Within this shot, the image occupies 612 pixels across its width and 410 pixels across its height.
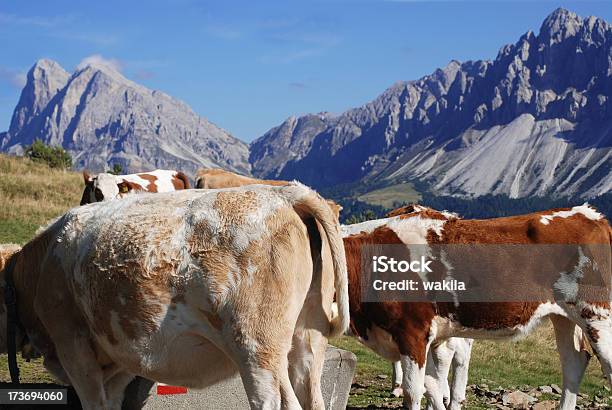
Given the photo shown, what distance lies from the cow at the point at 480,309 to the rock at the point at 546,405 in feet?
3.83

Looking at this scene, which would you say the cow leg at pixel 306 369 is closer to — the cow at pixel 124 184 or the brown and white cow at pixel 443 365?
the brown and white cow at pixel 443 365

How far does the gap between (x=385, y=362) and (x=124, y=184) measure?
963cm

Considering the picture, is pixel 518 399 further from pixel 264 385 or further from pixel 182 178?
pixel 182 178

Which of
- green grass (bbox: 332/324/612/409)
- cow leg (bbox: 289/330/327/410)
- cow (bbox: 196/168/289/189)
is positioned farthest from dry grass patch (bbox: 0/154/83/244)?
cow leg (bbox: 289/330/327/410)

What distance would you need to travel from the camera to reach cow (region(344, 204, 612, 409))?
10008 millimetres

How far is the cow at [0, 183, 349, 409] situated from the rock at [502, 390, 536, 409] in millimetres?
6900

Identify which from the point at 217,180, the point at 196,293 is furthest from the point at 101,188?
the point at 196,293

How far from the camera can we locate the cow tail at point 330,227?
6629 millimetres

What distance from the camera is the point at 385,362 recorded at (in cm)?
1697

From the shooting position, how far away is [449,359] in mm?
11336

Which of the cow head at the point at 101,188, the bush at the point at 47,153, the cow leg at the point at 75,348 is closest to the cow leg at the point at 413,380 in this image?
the cow leg at the point at 75,348

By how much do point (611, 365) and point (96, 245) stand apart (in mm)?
7467

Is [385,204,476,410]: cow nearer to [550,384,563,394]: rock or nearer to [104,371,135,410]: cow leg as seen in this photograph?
[550,384,563,394]: rock

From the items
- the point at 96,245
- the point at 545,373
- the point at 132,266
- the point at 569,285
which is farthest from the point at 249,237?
the point at 545,373
